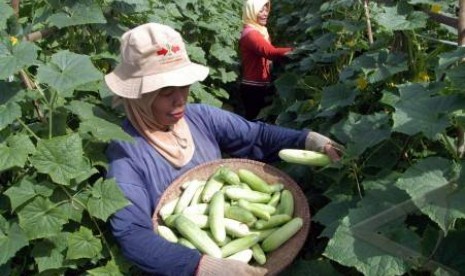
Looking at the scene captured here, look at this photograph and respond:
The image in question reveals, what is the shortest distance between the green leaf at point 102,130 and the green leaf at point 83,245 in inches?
16.5

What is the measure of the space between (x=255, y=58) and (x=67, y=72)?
329cm

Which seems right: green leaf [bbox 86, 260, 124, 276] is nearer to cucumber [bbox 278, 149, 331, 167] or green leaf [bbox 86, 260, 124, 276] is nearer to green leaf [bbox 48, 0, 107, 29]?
cucumber [bbox 278, 149, 331, 167]

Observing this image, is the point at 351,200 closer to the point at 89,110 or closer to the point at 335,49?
the point at 89,110

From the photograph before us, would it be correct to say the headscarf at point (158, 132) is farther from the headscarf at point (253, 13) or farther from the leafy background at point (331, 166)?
the headscarf at point (253, 13)

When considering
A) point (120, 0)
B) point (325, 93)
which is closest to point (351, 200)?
point (325, 93)

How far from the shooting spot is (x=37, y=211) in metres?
2.14

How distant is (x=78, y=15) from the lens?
2662 millimetres

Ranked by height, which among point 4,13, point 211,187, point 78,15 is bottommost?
point 211,187

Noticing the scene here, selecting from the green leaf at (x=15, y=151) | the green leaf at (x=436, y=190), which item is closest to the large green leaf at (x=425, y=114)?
the green leaf at (x=436, y=190)

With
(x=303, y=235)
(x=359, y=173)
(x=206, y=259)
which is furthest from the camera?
(x=359, y=173)

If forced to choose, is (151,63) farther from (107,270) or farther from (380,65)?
(380,65)

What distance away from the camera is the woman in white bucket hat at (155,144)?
214 cm

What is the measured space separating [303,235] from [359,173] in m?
0.42

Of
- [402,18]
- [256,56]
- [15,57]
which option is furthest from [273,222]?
[256,56]
